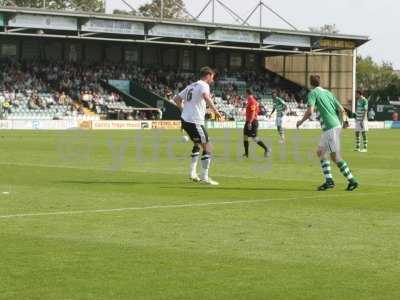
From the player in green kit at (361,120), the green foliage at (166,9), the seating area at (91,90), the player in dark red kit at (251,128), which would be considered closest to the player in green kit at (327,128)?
Result: the player in dark red kit at (251,128)

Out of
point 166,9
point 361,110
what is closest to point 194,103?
point 361,110

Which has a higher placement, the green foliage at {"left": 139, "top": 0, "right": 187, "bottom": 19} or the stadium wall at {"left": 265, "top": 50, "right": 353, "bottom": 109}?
the green foliage at {"left": 139, "top": 0, "right": 187, "bottom": 19}

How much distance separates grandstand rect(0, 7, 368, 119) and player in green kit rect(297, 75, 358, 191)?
45876 millimetres

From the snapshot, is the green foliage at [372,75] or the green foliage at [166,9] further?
the green foliage at [372,75]

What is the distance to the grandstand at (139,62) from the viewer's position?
67875 mm

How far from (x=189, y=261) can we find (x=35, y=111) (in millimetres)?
56019

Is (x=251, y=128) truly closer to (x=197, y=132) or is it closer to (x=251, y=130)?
(x=251, y=130)

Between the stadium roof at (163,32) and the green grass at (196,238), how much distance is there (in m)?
47.5

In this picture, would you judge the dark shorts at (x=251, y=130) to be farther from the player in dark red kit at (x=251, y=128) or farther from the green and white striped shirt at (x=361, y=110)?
the green and white striped shirt at (x=361, y=110)

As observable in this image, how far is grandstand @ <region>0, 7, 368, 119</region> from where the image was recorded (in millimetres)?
67875

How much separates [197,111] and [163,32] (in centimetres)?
5531

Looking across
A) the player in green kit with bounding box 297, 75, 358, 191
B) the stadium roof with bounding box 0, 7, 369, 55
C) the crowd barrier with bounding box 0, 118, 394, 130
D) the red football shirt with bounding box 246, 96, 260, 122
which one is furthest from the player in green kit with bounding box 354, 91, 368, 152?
the stadium roof with bounding box 0, 7, 369, 55

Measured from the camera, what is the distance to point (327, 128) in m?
18.0

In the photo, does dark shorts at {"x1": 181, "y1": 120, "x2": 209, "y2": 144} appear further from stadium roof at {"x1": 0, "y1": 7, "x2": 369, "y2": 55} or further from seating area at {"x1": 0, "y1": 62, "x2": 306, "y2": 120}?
stadium roof at {"x1": 0, "y1": 7, "x2": 369, "y2": 55}
